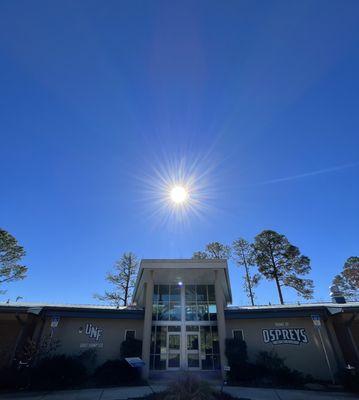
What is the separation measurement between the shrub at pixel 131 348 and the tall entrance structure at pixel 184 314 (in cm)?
70

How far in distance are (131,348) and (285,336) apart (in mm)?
8802

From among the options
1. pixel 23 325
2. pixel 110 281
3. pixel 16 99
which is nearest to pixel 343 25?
pixel 16 99

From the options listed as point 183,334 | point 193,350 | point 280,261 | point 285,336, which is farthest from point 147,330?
point 280,261

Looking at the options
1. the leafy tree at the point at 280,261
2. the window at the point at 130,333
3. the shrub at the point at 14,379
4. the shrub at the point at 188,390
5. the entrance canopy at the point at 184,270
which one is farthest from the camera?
the leafy tree at the point at 280,261

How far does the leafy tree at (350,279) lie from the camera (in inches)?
1080

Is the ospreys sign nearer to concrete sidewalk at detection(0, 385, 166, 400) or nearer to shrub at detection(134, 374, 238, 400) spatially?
shrub at detection(134, 374, 238, 400)

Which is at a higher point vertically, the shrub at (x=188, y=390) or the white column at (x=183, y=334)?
the white column at (x=183, y=334)

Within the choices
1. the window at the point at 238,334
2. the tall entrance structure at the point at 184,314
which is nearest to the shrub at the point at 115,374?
the tall entrance structure at the point at 184,314

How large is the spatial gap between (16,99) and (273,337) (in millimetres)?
17555

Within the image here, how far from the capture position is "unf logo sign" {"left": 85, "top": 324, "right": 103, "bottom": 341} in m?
14.7

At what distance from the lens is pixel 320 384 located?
1200 cm

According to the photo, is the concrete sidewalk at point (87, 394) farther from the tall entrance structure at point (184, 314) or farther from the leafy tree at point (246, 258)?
the leafy tree at point (246, 258)

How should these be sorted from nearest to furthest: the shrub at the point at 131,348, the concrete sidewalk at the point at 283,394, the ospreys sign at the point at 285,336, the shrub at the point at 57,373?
1. the concrete sidewalk at the point at 283,394
2. the shrub at the point at 57,373
3. the shrub at the point at 131,348
4. the ospreys sign at the point at 285,336

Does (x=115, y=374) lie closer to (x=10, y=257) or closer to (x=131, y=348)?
(x=131, y=348)
